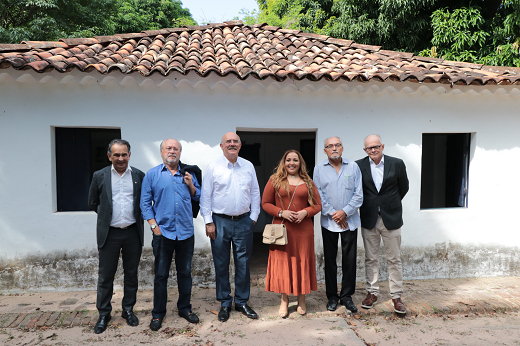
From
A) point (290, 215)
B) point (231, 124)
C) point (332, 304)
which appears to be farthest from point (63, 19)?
point (332, 304)

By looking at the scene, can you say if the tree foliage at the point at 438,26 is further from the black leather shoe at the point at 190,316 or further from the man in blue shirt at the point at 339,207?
the black leather shoe at the point at 190,316

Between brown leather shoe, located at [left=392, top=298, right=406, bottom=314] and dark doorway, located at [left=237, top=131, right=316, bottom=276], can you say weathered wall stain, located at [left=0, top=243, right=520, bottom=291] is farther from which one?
dark doorway, located at [left=237, top=131, right=316, bottom=276]

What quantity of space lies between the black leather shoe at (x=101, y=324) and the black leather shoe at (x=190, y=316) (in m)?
0.79

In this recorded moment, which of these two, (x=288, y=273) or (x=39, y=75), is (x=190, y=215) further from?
(x=39, y=75)

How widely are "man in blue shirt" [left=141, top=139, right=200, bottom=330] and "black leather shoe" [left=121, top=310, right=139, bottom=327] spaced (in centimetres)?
21

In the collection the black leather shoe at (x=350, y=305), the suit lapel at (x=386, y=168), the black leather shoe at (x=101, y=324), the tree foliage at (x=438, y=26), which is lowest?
the black leather shoe at (x=101, y=324)

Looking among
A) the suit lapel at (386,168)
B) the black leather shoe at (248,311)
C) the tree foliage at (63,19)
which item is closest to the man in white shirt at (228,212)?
the black leather shoe at (248,311)

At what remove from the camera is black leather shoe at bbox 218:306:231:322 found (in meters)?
3.90

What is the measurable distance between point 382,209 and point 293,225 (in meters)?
1.08

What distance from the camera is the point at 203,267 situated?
5.00 metres

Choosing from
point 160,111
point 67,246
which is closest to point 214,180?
point 160,111

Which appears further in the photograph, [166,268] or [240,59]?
[240,59]

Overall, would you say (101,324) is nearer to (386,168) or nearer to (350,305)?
(350,305)

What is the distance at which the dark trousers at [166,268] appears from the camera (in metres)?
3.69
